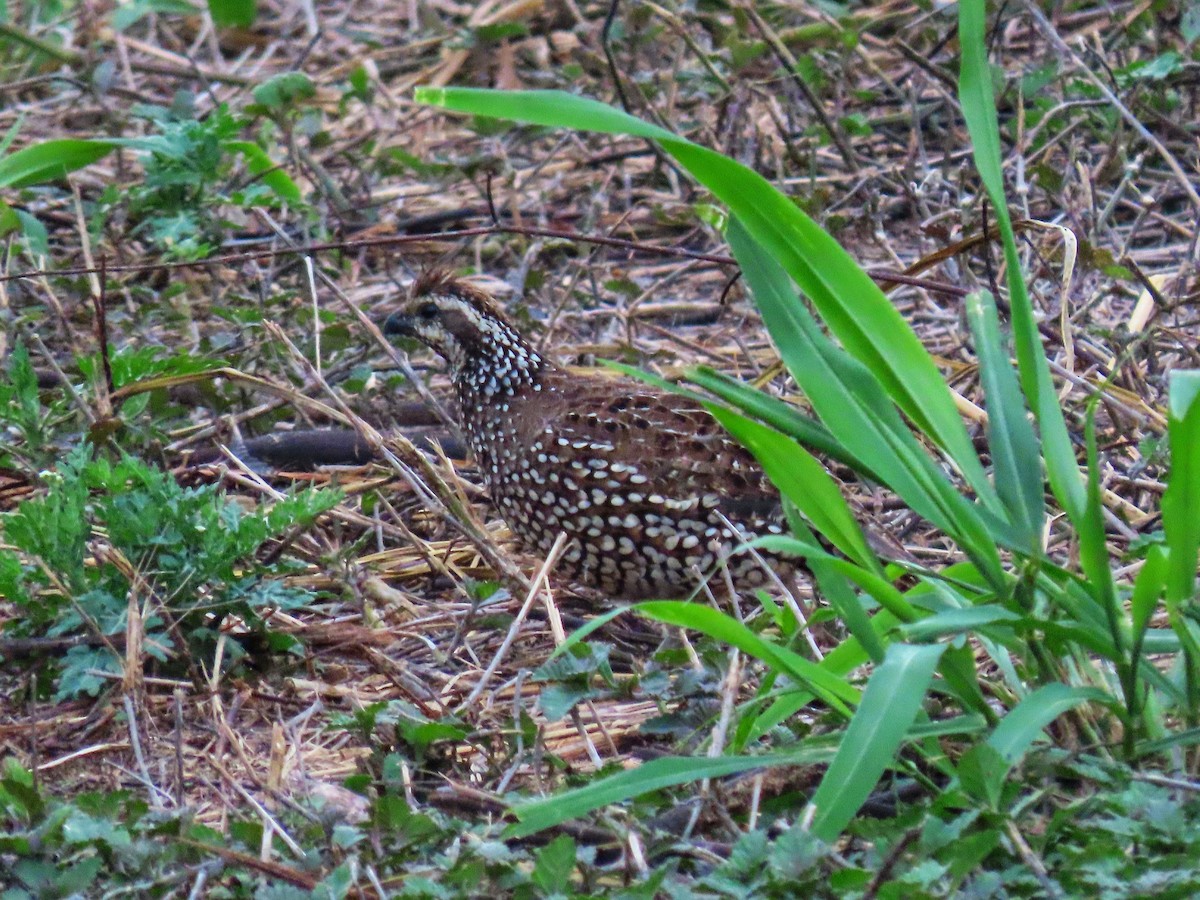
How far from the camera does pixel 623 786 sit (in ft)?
8.68

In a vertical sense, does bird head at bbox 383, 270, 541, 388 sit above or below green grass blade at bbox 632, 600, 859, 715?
below

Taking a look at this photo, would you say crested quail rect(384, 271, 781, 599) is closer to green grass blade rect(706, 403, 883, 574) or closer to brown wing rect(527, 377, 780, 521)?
brown wing rect(527, 377, 780, 521)

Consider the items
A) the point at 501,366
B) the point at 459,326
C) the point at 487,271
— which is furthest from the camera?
the point at 487,271

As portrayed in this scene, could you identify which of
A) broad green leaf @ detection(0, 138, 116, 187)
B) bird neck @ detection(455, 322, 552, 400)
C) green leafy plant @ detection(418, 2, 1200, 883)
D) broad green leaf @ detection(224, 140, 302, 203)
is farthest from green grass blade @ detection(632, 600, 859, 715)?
broad green leaf @ detection(224, 140, 302, 203)

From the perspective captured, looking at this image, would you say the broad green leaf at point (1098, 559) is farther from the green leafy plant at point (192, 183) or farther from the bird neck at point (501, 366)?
the green leafy plant at point (192, 183)

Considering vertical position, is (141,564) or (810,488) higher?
(810,488)

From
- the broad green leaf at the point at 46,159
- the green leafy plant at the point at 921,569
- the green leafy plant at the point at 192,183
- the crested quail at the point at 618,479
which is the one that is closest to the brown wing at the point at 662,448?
the crested quail at the point at 618,479

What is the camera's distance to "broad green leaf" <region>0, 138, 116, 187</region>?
16.9ft

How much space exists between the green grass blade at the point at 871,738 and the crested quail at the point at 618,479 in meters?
1.30

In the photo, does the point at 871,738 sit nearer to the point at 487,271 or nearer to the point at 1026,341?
the point at 1026,341

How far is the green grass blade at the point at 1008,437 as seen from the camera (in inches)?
113

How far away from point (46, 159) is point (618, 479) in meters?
2.36

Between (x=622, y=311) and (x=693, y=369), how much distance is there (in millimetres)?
2682

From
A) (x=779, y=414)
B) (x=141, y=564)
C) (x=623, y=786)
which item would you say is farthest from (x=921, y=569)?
(x=141, y=564)
